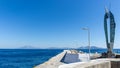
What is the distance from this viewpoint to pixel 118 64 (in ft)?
48.4

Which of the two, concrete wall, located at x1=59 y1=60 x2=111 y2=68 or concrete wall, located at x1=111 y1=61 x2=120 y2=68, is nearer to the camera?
concrete wall, located at x1=59 y1=60 x2=111 y2=68

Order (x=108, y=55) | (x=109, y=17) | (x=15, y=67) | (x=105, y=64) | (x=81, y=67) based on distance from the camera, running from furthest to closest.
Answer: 1. (x=15, y=67)
2. (x=109, y=17)
3. (x=108, y=55)
4. (x=105, y=64)
5. (x=81, y=67)

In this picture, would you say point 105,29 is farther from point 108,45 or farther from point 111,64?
point 111,64

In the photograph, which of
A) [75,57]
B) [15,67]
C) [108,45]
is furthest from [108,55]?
[15,67]

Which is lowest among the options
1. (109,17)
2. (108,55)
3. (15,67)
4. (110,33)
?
(15,67)

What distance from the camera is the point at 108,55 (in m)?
25.8

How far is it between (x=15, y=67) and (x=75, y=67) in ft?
93.5

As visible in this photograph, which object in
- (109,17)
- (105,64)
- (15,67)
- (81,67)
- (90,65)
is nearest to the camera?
(81,67)

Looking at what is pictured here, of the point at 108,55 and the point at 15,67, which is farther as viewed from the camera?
the point at 15,67

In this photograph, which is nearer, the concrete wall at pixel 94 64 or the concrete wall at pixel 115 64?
the concrete wall at pixel 94 64

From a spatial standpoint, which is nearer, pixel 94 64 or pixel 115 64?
pixel 94 64

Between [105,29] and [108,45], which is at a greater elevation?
[105,29]

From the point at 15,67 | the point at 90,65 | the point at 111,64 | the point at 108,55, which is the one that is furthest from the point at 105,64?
the point at 15,67

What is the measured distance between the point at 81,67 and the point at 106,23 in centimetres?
1687
